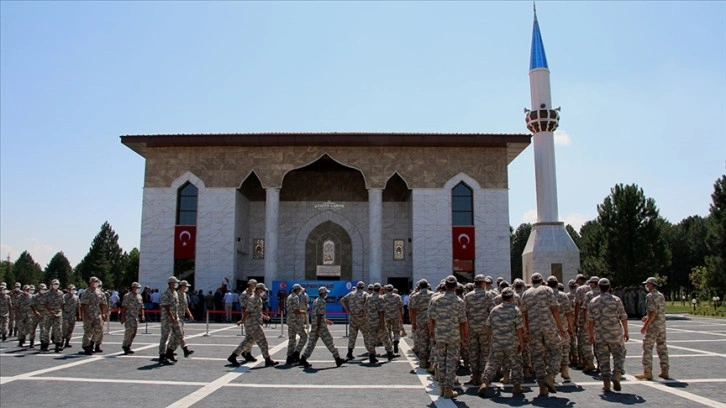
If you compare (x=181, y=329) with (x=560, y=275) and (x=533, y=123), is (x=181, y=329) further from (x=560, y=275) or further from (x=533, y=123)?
(x=533, y=123)

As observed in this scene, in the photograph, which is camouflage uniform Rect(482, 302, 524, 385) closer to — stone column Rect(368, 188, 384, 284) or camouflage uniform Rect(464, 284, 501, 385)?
camouflage uniform Rect(464, 284, 501, 385)

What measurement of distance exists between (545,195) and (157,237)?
2123cm

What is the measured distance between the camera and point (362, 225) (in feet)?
107

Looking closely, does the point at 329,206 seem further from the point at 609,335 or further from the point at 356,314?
the point at 609,335

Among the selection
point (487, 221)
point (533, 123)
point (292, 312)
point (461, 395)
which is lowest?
point (461, 395)

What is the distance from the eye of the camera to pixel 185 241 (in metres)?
28.4

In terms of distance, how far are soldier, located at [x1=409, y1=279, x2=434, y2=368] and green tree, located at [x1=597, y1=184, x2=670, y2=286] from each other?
28.6 meters

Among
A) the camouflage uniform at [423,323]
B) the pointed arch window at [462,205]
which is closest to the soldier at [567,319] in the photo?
the camouflage uniform at [423,323]

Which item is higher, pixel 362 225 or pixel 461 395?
pixel 362 225

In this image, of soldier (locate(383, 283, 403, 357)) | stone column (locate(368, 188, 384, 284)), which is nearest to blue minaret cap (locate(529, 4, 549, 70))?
stone column (locate(368, 188, 384, 284))

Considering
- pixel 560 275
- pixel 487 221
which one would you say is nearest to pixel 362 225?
pixel 487 221

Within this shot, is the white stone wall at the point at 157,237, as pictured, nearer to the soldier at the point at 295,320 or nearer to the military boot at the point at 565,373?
the soldier at the point at 295,320

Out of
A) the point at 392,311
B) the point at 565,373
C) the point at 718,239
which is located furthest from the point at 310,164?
the point at 718,239

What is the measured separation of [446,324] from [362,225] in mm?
24236
